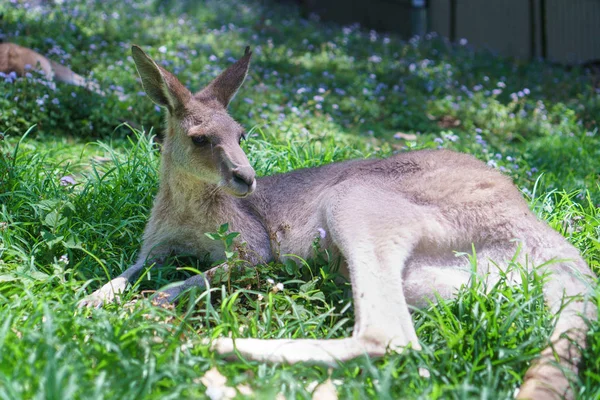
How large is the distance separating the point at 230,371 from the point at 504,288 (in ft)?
4.69

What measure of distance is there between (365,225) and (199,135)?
1.13m

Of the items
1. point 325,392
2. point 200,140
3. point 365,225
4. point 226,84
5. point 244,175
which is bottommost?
point 325,392

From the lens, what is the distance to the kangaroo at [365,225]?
2693 millimetres

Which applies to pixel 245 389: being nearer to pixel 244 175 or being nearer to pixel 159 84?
pixel 244 175

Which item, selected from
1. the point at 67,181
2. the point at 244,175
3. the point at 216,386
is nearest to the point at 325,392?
the point at 216,386

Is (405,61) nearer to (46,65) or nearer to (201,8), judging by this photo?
(201,8)

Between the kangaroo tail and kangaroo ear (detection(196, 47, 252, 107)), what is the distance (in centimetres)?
216

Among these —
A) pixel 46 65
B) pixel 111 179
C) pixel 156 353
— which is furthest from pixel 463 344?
pixel 46 65

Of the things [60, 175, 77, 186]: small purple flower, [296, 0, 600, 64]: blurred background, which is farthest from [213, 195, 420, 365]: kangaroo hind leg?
[296, 0, 600, 64]: blurred background

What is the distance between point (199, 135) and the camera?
359 centimetres

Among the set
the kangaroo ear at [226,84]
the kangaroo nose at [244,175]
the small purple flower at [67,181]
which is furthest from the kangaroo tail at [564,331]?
the small purple flower at [67,181]

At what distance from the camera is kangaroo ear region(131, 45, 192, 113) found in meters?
3.58

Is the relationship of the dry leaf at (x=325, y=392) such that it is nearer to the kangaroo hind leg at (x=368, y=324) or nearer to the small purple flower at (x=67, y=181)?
the kangaroo hind leg at (x=368, y=324)

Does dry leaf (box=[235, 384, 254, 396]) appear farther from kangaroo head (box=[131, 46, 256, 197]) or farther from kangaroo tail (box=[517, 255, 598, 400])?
kangaroo head (box=[131, 46, 256, 197])
